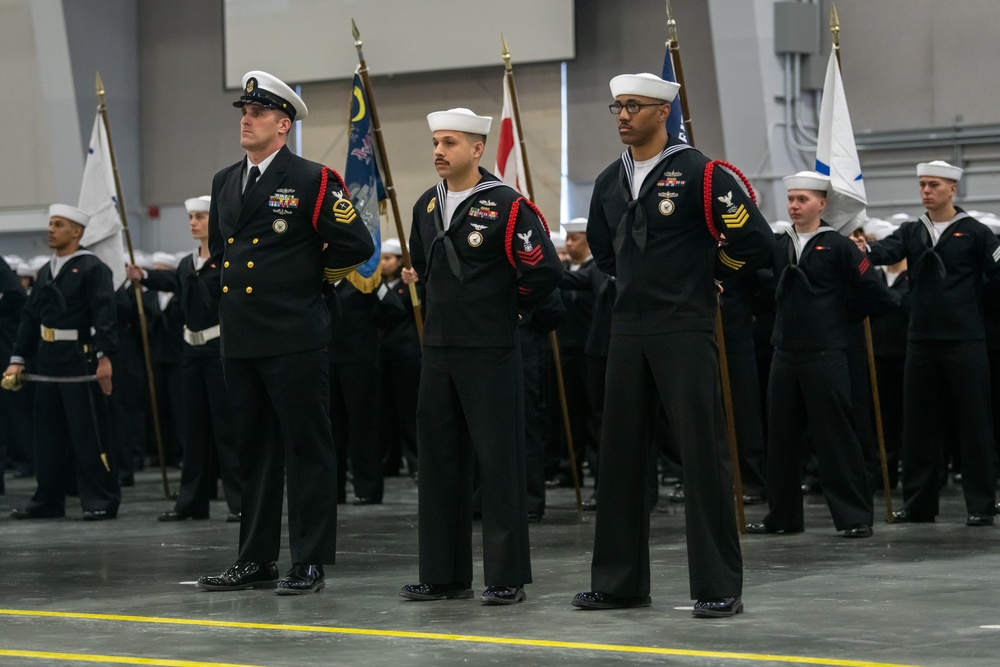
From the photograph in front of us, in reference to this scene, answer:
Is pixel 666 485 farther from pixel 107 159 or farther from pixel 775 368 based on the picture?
pixel 107 159

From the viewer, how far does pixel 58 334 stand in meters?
9.59

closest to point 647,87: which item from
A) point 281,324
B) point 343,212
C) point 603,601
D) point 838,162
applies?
point 343,212

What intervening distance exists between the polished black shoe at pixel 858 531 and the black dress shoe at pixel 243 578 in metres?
3.17

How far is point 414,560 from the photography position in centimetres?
725

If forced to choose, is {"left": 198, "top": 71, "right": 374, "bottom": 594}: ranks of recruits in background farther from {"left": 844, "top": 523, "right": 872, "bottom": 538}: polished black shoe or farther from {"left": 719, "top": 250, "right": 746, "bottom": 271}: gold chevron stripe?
{"left": 844, "top": 523, "right": 872, "bottom": 538}: polished black shoe

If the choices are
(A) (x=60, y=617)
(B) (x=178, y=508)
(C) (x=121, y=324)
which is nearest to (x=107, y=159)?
(C) (x=121, y=324)

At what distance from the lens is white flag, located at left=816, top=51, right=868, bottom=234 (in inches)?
339

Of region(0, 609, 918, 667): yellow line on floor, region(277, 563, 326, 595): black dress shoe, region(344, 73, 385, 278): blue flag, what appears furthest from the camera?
region(344, 73, 385, 278): blue flag

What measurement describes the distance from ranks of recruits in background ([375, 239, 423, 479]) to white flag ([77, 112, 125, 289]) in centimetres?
191

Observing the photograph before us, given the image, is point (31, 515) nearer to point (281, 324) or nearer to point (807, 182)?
point (281, 324)

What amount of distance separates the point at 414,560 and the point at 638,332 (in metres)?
2.17

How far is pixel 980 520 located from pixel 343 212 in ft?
13.8

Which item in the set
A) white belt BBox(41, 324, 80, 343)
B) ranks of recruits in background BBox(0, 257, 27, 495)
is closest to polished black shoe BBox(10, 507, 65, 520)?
white belt BBox(41, 324, 80, 343)

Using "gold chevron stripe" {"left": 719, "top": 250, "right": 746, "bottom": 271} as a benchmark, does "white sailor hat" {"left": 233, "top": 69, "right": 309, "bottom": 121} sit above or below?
above
